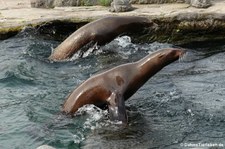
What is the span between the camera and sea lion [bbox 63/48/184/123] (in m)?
7.80

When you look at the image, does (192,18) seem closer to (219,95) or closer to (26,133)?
(219,95)

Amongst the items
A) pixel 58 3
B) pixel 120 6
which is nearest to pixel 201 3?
pixel 120 6

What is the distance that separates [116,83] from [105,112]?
0.44m

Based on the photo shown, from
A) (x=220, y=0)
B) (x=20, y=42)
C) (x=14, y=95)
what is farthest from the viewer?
(x=220, y=0)

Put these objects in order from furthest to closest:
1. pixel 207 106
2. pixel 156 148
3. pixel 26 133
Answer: pixel 207 106
pixel 26 133
pixel 156 148

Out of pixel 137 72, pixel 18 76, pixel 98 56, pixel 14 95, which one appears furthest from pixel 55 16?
pixel 137 72

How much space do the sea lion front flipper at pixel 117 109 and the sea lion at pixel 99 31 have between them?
3.62 meters

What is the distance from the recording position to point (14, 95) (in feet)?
29.9

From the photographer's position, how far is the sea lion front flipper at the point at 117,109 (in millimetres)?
7410

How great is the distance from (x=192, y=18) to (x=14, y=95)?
4444 millimetres

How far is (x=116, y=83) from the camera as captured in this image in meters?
7.89

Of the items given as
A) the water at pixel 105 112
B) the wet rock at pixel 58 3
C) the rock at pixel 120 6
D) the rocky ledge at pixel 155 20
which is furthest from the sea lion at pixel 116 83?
the wet rock at pixel 58 3

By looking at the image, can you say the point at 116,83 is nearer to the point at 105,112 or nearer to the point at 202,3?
the point at 105,112

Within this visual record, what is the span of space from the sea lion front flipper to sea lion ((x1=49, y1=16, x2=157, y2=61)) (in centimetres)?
362
